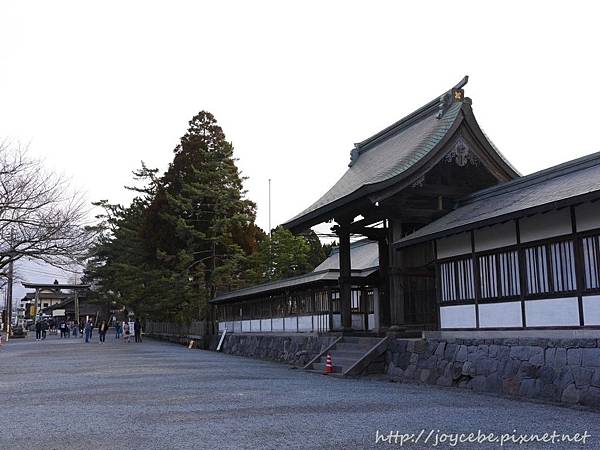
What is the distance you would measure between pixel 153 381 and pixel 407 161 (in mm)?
8613

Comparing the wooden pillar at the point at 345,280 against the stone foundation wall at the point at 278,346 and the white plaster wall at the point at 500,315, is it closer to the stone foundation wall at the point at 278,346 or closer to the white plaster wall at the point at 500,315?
the stone foundation wall at the point at 278,346

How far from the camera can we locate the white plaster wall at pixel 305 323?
74.1 ft

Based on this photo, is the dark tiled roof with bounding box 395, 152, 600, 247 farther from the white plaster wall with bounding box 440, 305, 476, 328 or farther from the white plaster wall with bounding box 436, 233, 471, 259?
the white plaster wall with bounding box 440, 305, 476, 328

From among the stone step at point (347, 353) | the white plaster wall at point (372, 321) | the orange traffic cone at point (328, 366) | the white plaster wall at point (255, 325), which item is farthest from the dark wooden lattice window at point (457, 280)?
the white plaster wall at point (255, 325)

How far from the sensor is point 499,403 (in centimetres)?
1063

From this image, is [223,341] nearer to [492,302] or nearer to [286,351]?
[286,351]

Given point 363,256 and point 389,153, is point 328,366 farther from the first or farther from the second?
point 363,256

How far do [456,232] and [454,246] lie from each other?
1722 millimetres

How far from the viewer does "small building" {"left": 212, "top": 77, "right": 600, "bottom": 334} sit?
11.3m

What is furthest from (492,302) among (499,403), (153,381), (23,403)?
(23,403)

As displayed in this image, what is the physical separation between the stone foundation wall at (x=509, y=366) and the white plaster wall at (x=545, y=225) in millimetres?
2048

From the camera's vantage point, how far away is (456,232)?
1299 centimetres

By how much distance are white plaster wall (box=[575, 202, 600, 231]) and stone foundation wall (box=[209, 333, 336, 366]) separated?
978 cm

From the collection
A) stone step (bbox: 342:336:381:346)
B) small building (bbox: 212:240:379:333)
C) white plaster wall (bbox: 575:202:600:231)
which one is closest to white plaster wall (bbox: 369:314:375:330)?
small building (bbox: 212:240:379:333)
